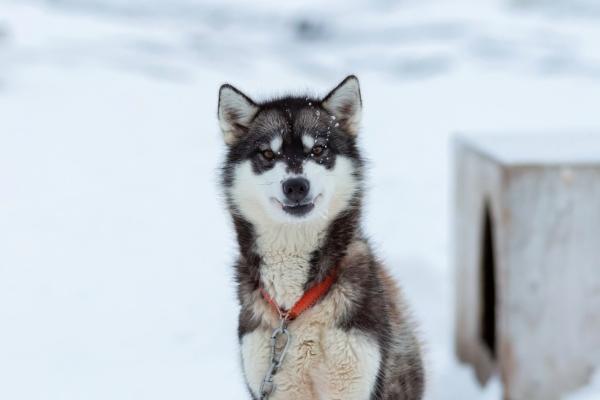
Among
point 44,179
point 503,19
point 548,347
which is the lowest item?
point 548,347

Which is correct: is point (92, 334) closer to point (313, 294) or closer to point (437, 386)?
point (437, 386)

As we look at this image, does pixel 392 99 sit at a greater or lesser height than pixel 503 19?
lesser

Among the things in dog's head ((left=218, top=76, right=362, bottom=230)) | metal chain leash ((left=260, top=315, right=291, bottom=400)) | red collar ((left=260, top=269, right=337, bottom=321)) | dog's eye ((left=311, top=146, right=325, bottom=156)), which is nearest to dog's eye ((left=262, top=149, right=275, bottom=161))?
dog's head ((left=218, top=76, right=362, bottom=230))

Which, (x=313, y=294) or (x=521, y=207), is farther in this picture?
(x=521, y=207)

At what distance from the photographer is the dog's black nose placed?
342 cm

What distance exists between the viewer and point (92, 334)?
7391 mm

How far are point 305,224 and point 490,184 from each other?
286 cm

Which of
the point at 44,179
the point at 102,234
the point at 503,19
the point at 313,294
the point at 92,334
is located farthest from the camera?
the point at 503,19

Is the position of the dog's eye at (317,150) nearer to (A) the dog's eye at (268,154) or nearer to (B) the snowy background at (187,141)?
(A) the dog's eye at (268,154)

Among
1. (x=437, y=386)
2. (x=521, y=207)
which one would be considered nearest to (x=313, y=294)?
(x=521, y=207)

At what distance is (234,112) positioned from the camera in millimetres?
3881

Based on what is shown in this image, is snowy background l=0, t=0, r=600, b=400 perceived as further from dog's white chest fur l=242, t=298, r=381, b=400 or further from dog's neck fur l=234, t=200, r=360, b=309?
dog's white chest fur l=242, t=298, r=381, b=400

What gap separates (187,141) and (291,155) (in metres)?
11.6

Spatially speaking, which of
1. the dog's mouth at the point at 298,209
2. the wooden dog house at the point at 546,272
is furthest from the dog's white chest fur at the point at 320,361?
the wooden dog house at the point at 546,272
